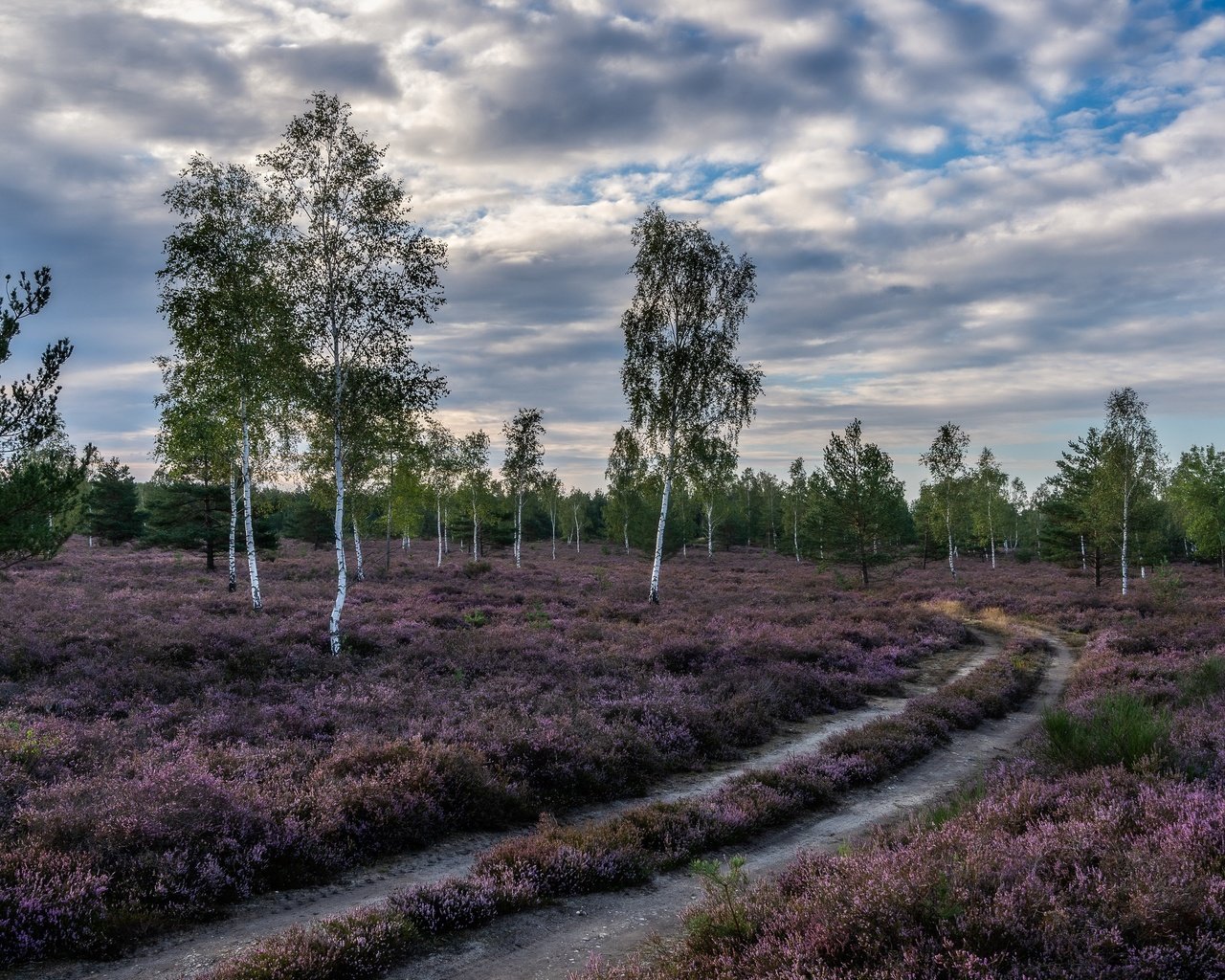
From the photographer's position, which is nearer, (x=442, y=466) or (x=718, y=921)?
(x=718, y=921)

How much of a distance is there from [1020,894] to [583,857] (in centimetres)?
479

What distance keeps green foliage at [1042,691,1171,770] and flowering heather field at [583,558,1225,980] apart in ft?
0.14

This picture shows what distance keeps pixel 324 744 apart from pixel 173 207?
2101 centimetres

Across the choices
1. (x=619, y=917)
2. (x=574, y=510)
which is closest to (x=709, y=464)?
(x=619, y=917)

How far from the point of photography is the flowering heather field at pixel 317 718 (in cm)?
755

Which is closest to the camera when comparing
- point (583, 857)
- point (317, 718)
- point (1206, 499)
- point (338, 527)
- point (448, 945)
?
point (448, 945)

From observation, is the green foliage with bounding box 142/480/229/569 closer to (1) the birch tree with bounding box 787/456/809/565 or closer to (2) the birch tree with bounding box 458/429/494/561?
(2) the birch tree with bounding box 458/429/494/561

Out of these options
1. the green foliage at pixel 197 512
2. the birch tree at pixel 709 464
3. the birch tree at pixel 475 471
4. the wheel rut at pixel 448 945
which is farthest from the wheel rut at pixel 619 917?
the birch tree at pixel 475 471

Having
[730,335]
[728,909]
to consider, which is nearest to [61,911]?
[728,909]

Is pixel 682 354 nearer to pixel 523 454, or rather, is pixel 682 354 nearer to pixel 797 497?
pixel 523 454

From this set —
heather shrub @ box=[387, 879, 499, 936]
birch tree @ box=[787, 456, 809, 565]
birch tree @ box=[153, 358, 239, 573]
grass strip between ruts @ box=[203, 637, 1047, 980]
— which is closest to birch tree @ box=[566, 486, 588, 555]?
birch tree @ box=[787, 456, 809, 565]

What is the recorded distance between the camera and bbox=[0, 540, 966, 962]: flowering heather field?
7547mm

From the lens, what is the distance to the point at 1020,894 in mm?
5148

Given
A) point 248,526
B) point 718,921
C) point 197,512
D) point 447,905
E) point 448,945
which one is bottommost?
point 448,945
